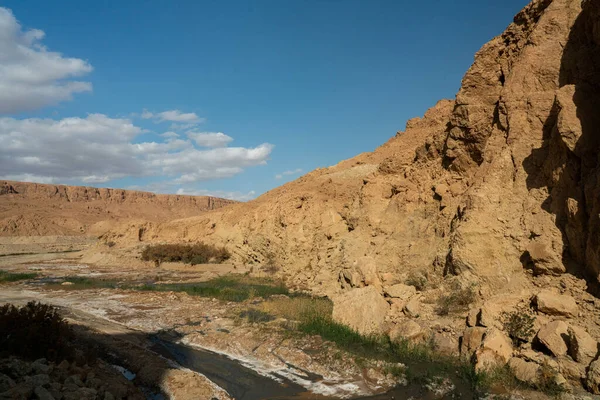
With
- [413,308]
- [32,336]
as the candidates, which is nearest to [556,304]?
[413,308]

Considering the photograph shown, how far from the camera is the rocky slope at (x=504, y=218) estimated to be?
7445mm

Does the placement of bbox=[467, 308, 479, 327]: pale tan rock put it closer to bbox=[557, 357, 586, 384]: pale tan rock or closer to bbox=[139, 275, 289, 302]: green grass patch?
bbox=[557, 357, 586, 384]: pale tan rock

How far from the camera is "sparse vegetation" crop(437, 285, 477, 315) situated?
922cm

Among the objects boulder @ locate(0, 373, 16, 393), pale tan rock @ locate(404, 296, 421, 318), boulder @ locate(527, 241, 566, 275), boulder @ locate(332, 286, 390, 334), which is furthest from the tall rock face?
boulder @ locate(0, 373, 16, 393)

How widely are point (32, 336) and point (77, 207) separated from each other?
96.2 meters

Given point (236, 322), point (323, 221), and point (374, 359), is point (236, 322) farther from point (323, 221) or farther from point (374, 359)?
point (323, 221)

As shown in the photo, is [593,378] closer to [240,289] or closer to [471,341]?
[471,341]

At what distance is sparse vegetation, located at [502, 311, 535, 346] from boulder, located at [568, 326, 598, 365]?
85 cm

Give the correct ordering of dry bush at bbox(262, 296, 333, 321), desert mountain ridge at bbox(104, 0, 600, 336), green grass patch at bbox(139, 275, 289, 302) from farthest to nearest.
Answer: green grass patch at bbox(139, 275, 289, 302) < dry bush at bbox(262, 296, 333, 321) < desert mountain ridge at bbox(104, 0, 600, 336)

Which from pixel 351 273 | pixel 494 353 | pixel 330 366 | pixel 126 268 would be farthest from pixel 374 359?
pixel 126 268

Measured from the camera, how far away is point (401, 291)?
1070 cm

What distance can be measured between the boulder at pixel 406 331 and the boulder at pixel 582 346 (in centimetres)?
298

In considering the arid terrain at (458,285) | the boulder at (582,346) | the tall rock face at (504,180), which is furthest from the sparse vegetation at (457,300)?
the boulder at (582,346)

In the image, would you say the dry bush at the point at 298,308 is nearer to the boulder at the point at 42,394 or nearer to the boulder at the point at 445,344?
the boulder at the point at 445,344
